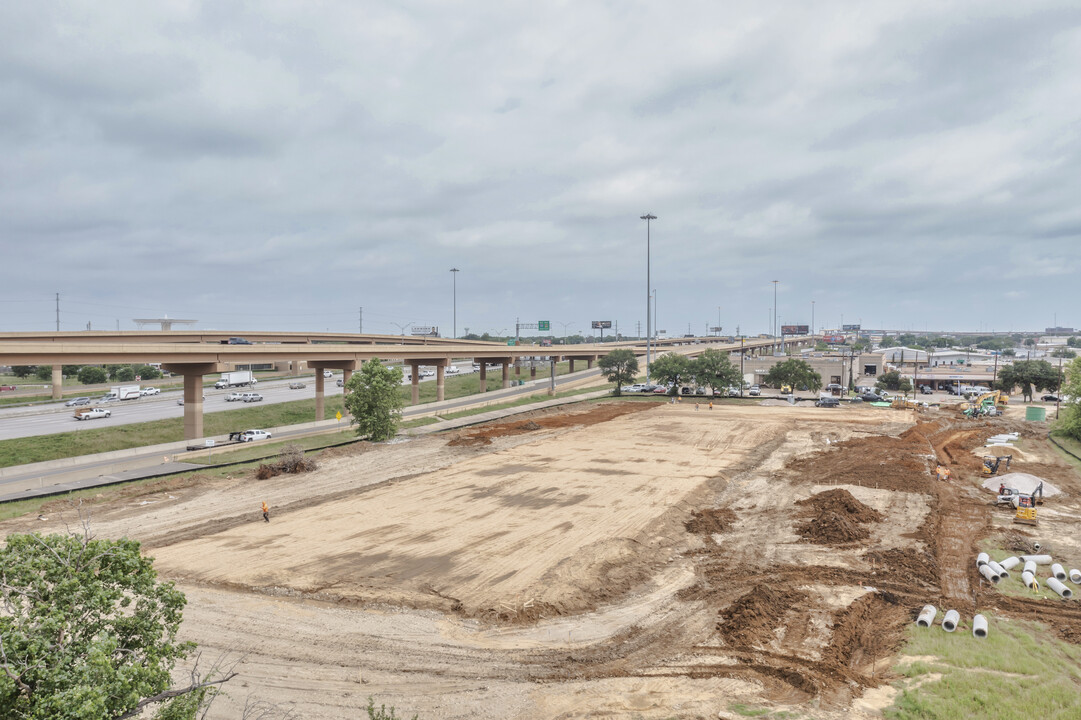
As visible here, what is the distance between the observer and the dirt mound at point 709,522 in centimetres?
2889

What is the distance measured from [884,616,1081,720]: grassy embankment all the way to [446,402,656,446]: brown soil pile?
38750 mm

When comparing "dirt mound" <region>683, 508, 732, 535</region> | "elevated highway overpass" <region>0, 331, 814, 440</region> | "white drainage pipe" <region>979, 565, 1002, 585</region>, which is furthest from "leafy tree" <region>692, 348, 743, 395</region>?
"white drainage pipe" <region>979, 565, 1002, 585</region>

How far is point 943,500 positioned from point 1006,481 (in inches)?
180

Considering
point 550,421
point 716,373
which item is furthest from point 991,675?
point 716,373

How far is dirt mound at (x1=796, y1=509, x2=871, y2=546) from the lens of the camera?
26.6 metres

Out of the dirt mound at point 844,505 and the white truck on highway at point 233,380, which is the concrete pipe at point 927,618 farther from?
the white truck on highway at point 233,380

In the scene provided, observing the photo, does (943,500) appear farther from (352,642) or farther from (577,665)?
(352,642)

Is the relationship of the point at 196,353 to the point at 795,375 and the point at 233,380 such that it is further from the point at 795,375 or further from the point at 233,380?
the point at 795,375

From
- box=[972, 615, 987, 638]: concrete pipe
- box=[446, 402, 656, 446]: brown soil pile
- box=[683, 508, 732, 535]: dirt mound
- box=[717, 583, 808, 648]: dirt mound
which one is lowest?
box=[683, 508, 732, 535]: dirt mound

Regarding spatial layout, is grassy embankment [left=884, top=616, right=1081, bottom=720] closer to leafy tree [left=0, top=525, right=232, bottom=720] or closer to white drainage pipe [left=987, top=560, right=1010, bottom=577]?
white drainage pipe [left=987, top=560, right=1010, bottom=577]

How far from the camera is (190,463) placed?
43281 mm

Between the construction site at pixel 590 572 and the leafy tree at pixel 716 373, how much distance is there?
35770mm

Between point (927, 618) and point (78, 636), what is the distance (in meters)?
21.9

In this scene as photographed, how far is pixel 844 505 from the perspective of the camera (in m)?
30.8
